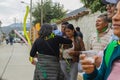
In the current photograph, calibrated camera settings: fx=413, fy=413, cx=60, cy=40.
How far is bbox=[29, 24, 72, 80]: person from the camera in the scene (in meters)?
6.68

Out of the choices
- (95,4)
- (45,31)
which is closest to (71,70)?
(45,31)

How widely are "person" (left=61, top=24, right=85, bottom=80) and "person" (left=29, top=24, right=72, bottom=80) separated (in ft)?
1.88

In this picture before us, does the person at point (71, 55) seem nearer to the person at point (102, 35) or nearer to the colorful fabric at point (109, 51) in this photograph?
the person at point (102, 35)

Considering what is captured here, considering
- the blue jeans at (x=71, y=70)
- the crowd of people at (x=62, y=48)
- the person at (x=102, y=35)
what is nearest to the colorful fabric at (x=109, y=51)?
the crowd of people at (x=62, y=48)

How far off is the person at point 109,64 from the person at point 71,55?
14.1ft

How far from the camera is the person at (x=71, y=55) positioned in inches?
288

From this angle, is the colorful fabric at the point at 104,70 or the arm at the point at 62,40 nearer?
the colorful fabric at the point at 104,70

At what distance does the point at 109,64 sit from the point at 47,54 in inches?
154

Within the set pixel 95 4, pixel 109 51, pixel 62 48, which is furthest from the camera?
pixel 95 4

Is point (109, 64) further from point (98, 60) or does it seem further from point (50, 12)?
point (50, 12)

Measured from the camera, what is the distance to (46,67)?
6.67 meters

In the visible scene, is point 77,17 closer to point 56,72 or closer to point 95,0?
point 95,0

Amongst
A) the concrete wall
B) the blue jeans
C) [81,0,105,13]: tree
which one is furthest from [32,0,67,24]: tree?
the blue jeans

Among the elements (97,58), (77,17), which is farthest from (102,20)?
(77,17)
